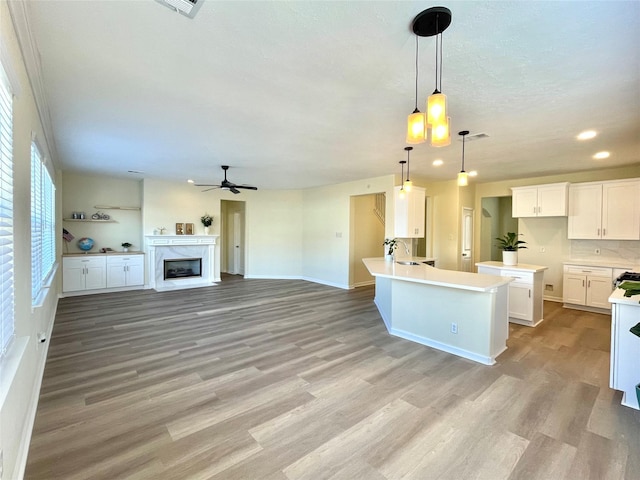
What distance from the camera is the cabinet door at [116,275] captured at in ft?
22.3

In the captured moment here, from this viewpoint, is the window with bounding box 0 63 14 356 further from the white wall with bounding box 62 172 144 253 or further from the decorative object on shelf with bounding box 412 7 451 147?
the white wall with bounding box 62 172 144 253

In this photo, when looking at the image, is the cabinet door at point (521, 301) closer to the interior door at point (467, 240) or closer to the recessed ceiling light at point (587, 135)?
the recessed ceiling light at point (587, 135)

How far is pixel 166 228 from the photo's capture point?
762 cm

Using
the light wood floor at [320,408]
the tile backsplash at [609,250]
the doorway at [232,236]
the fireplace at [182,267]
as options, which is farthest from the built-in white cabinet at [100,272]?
the tile backsplash at [609,250]

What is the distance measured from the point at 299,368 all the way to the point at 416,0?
3.13 meters

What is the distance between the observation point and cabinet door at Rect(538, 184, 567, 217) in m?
5.68

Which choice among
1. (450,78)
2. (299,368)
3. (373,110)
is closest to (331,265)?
(299,368)

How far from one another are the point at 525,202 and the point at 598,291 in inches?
79.8

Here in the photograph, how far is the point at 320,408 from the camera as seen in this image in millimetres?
2430

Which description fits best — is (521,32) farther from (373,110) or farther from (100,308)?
(100,308)

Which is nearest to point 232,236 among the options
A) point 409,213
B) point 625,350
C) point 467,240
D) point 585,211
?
point 409,213

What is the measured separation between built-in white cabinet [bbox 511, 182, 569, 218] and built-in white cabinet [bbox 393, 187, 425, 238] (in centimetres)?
204

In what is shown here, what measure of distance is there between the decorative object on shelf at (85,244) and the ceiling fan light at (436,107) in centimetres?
790

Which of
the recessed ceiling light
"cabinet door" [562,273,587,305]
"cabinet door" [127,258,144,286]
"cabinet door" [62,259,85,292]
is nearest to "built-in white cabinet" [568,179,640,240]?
"cabinet door" [562,273,587,305]
